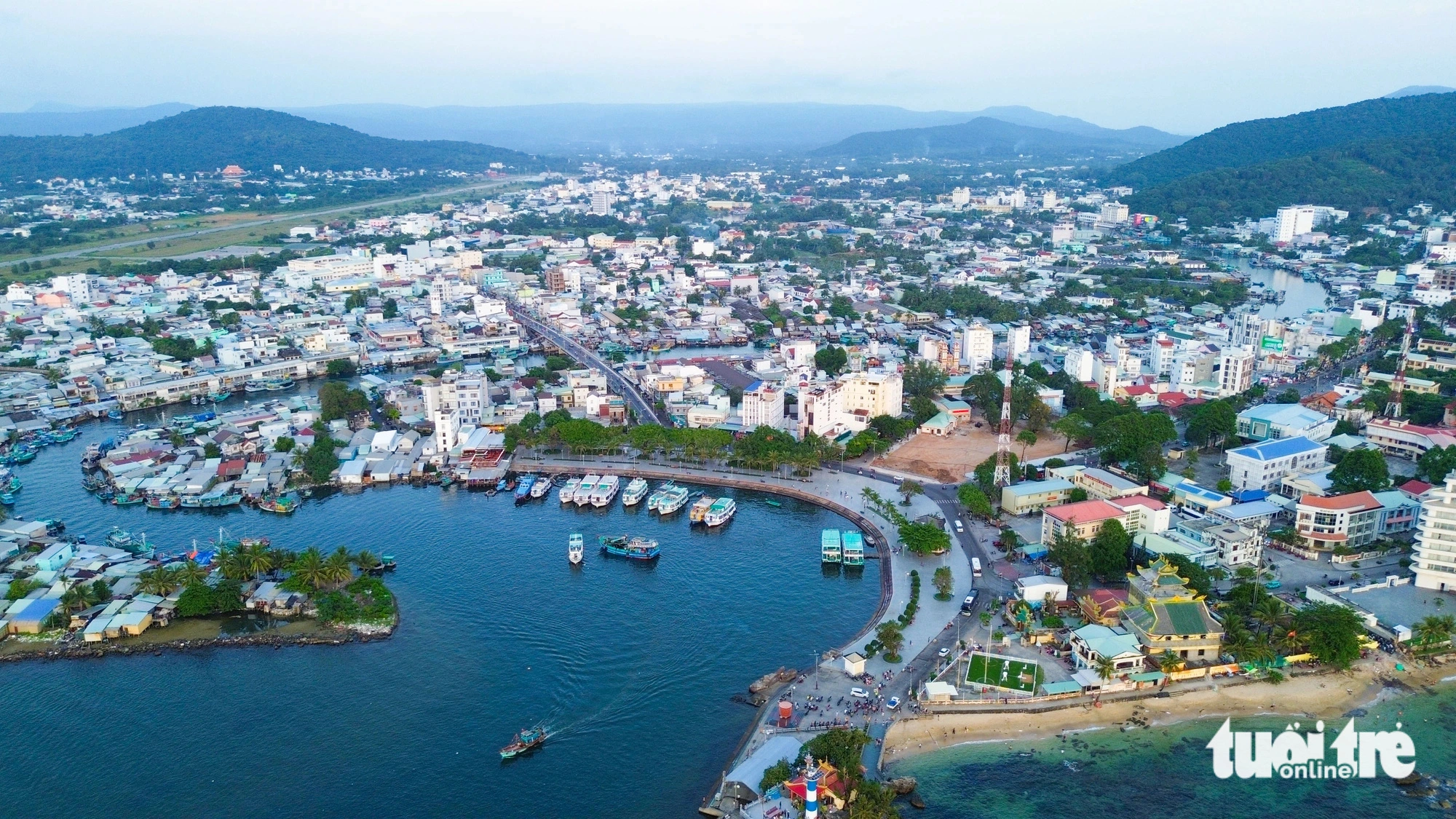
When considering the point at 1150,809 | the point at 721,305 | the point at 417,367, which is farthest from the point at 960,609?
the point at 721,305

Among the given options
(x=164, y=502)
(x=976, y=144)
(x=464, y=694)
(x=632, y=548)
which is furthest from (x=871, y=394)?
(x=976, y=144)

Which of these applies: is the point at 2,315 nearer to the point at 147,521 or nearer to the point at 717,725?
the point at 147,521

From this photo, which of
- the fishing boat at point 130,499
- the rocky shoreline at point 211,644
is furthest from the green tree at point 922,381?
the fishing boat at point 130,499

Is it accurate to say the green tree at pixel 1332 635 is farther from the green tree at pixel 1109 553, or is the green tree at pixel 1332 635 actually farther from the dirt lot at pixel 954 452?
the dirt lot at pixel 954 452

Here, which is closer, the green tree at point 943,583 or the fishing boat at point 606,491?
the green tree at point 943,583

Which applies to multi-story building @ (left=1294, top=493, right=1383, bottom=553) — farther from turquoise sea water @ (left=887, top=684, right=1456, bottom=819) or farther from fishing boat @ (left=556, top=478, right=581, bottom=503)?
fishing boat @ (left=556, top=478, right=581, bottom=503)

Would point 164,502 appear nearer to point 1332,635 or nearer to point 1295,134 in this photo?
point 1332,635
